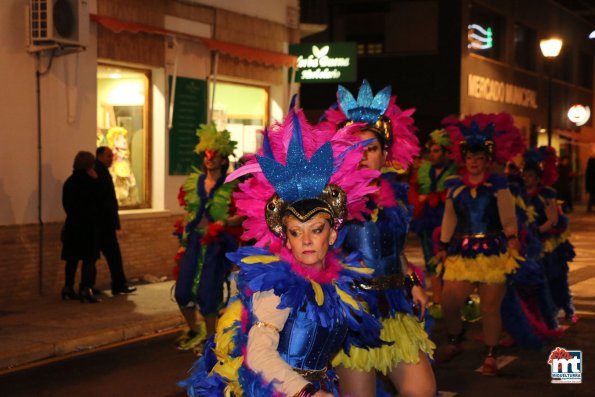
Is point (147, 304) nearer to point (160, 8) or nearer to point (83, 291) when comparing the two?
point (83, 291)

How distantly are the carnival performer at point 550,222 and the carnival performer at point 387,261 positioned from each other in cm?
479

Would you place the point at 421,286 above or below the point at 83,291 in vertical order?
above

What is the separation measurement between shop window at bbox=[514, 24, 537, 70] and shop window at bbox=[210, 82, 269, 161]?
20.1m

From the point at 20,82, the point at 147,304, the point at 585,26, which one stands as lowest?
the point at 147,304

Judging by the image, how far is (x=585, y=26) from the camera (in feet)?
155

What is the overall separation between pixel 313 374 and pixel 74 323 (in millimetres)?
7403

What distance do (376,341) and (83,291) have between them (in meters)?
8.51

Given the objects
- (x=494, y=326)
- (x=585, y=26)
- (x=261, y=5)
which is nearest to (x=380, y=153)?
(x=494, y=326)

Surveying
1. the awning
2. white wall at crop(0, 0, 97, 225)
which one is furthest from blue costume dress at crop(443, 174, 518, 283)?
the awning

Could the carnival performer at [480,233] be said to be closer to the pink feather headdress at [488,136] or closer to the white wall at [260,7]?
the pink feather headdress at [488,136]

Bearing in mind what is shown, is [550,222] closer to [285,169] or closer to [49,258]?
[49,258]

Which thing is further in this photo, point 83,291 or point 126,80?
point 126,80

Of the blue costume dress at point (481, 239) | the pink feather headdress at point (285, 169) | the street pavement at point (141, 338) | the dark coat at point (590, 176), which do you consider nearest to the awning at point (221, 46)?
the street pavement at point (141, 338)

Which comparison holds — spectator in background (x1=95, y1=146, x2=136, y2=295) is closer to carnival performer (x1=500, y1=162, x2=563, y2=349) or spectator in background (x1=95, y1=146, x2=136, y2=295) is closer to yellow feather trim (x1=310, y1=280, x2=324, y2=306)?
carnival performer (x1=500, y1=162, x2=563, y2=349)
